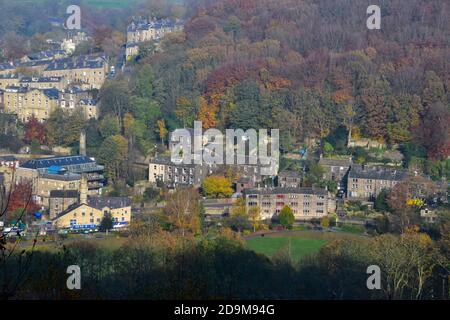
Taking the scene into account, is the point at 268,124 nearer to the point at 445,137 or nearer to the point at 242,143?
the point at 242,143

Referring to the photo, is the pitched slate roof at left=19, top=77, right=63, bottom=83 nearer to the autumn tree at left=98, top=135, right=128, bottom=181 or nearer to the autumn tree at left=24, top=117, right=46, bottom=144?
the autumn tree at left=24, top=117, right=46, bottom=144

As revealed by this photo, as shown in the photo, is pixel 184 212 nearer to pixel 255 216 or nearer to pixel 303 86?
pixel 255 216

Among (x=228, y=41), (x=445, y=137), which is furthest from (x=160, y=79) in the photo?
(x=445, y=137)

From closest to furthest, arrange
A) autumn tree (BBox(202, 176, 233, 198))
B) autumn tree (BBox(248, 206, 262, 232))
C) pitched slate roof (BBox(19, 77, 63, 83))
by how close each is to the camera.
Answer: autumn tree (BBox(248, 206, 262, 232)) → autumn tree (BBox(202, 176, 233, 198)) → pitched slate roof (BBox(19, 77, 63, 83))

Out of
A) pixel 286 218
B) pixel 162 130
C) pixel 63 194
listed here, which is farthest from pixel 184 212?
pixel 162 130

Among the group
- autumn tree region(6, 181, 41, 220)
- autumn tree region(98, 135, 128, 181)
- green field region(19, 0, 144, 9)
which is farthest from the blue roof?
green field region(19, 0, 144, 9)
